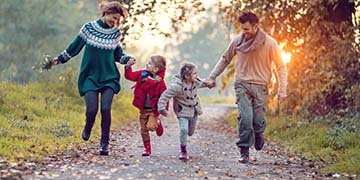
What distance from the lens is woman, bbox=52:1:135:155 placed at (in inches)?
346

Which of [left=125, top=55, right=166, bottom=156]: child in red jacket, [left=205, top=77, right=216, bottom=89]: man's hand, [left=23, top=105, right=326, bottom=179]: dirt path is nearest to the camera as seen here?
[left=23, top=105, right=326, bottom=179]: dirt path

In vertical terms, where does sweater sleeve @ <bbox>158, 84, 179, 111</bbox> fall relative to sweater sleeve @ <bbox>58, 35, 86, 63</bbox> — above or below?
below

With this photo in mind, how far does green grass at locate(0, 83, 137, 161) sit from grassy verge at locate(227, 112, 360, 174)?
3576 millimetres

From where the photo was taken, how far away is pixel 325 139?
36.4 ft

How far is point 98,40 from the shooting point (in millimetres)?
8820

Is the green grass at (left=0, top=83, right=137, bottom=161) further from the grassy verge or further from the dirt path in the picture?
the grassy verge

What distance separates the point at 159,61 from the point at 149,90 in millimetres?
441

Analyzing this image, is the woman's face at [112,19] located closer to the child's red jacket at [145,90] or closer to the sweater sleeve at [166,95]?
the child's red jacket at [145,90]

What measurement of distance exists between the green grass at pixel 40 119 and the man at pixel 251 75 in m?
2.60

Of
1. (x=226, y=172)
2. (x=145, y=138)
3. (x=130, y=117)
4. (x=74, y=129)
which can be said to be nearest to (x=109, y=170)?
(x=226, y=172)

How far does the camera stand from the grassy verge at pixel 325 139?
29.3 feet

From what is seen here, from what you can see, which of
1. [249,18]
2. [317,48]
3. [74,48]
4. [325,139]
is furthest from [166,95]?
[317,48]

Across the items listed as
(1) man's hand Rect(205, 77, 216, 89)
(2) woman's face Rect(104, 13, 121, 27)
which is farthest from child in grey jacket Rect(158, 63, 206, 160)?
(2) woman's face Rect(104, 13, 121, 27)

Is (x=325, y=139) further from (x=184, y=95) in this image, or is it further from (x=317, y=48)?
(x=317, y=48)
